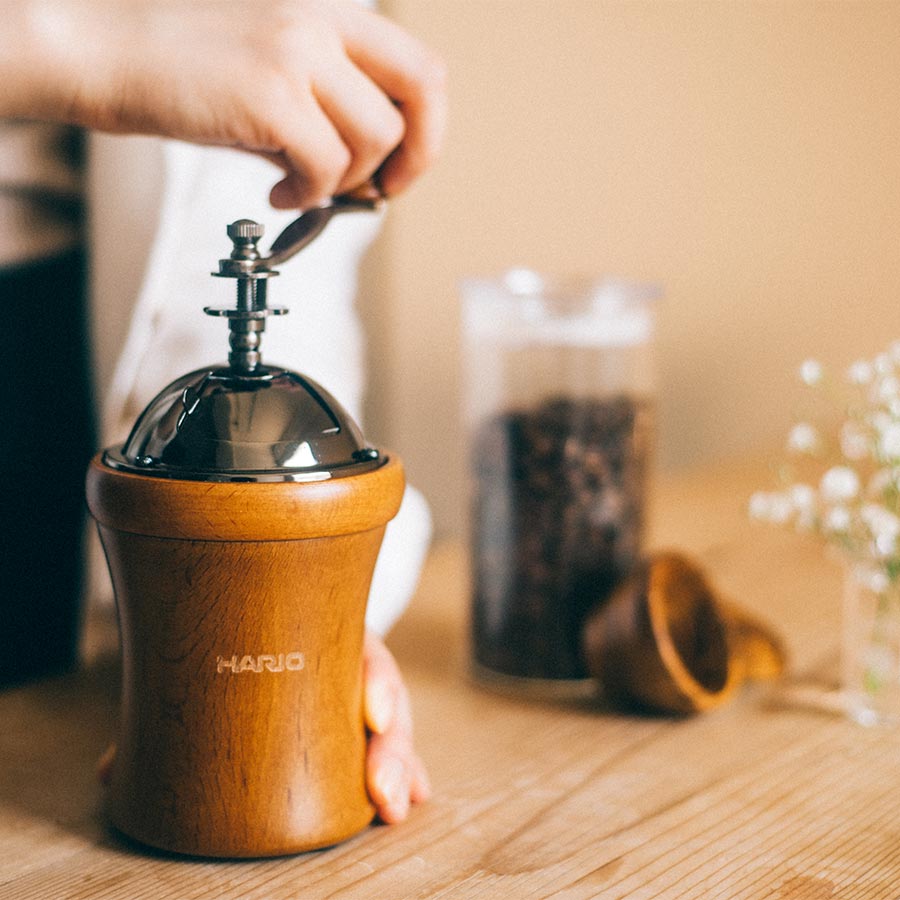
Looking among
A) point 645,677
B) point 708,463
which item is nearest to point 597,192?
point 708,463

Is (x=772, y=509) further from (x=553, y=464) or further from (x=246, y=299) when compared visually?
(x=246, y=299)

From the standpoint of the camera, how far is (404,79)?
20.8 inches

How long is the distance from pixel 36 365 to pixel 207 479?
360mm

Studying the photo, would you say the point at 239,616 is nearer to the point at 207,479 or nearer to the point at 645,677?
the point at 207,479

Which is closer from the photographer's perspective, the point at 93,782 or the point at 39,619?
the point at 93,782

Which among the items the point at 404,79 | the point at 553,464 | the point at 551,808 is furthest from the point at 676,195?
the point at 551,808

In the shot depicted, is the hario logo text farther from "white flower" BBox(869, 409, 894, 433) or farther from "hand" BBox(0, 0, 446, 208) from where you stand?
"white flower" BBox(869, 409, 894, 433)

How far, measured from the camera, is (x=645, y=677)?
61 cm

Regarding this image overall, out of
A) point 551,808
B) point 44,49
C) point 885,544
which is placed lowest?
point 551,808

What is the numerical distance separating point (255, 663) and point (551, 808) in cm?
16

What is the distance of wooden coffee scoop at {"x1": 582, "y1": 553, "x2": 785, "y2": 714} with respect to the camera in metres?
0.60

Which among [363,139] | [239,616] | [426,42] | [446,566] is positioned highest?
[426,42]

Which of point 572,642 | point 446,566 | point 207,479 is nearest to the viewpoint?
point 207,479

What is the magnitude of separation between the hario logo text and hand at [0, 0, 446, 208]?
21 centimetres
